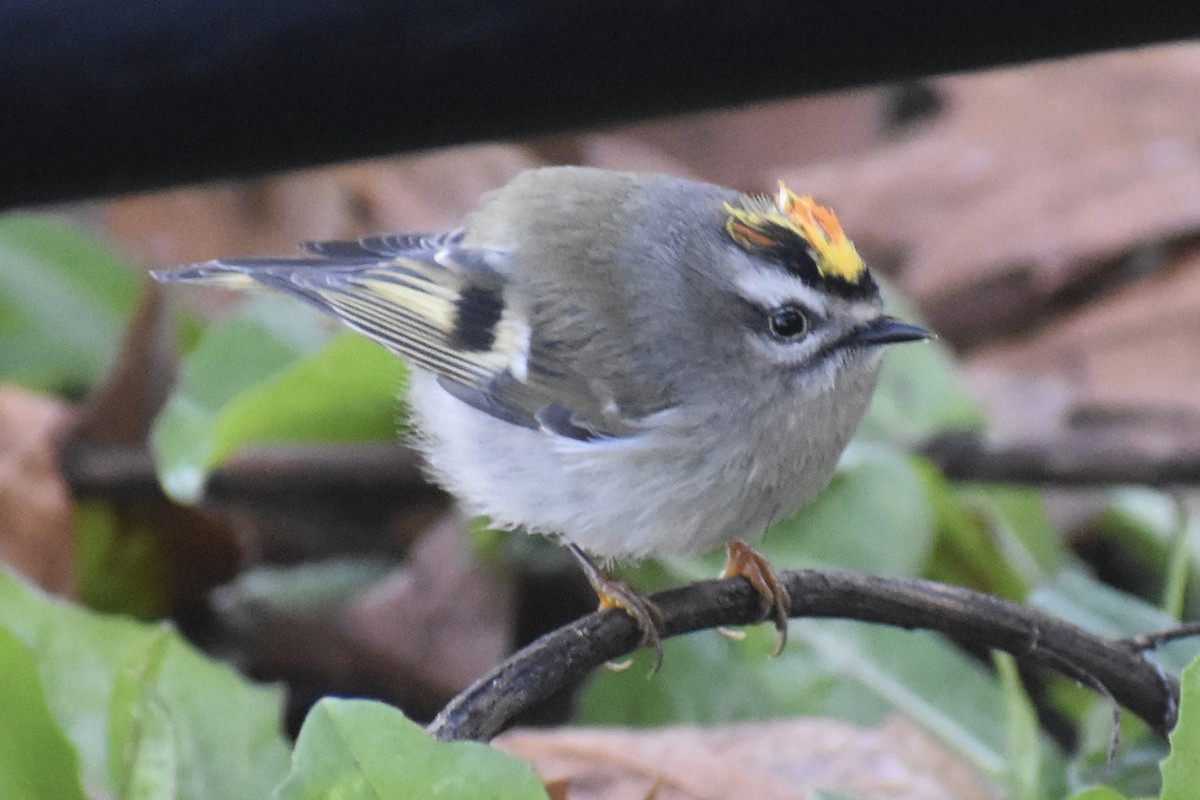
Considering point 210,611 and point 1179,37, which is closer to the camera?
point 1179,37

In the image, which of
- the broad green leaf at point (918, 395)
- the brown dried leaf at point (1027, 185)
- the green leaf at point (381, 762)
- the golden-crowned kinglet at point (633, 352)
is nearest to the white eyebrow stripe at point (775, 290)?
the golden-crowned kinglet at point (633, 352)

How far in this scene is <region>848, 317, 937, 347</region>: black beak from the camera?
1.80 meters

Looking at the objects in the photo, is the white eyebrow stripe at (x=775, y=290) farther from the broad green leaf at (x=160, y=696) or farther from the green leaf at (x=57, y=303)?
the green leaf at (x=57, y=303)

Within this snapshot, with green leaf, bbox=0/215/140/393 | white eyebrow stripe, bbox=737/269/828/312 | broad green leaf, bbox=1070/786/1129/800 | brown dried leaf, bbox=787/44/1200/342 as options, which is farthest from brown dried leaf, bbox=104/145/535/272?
broad green leaf, bbox=1070/786/1129/800

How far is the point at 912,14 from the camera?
1550mm

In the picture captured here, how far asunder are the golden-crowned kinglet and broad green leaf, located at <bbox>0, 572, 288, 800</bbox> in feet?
1.28

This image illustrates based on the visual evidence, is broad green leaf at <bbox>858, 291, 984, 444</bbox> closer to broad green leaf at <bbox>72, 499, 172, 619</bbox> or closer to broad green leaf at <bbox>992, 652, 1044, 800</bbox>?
broad green leaf at <bbox>992, 652, 1044, 800</bbox>

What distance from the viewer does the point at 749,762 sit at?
1.90 meters

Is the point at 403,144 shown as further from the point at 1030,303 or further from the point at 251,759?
the point at 1030,303

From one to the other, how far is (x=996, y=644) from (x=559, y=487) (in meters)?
A: 0.63

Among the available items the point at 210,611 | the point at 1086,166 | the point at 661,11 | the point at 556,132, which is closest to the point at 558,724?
the point at 210,611

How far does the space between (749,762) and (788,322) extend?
0.53 metres

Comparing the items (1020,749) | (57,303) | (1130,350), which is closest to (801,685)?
(1020,749)

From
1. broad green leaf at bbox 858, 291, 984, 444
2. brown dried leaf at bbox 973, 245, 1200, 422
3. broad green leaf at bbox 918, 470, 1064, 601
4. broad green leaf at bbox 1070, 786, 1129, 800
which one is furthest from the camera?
brown dried leaf at bbox 973, 245, 1200, 422
